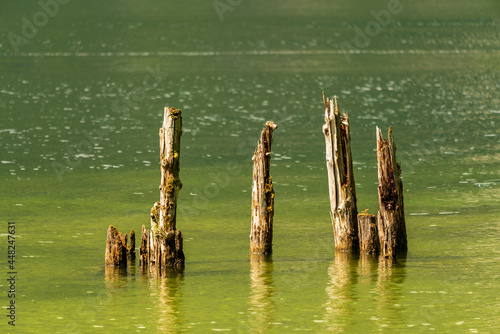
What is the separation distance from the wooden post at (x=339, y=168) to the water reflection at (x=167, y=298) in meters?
3.49

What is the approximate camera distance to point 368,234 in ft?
69.2

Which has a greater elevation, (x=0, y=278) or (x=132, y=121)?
(x=132, y=121)

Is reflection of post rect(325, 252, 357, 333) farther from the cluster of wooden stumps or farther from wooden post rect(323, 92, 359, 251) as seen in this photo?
wooden post rect(323, 92, 359, 251)

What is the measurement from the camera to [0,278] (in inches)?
814

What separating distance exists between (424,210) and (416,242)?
4.16 metres

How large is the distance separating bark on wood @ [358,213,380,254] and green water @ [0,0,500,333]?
0.33 m

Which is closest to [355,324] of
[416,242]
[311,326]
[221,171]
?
[311,326]

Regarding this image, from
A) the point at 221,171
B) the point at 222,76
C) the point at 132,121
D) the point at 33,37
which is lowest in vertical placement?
the point at 221,171

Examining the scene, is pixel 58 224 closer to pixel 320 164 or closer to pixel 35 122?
pixel 320 164

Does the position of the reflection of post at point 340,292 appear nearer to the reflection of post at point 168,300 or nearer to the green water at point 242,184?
the green water at point 242,184

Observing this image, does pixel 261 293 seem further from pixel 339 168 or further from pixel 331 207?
pixel 339 168

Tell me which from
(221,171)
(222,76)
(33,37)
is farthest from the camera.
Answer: (33,37)

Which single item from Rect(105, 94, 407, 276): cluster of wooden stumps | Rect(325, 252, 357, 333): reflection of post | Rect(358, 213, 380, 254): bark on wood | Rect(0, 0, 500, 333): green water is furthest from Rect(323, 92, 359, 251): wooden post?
Rect(0, 0, 500, 333): green water

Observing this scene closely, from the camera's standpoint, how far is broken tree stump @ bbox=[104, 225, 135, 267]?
2038cm
